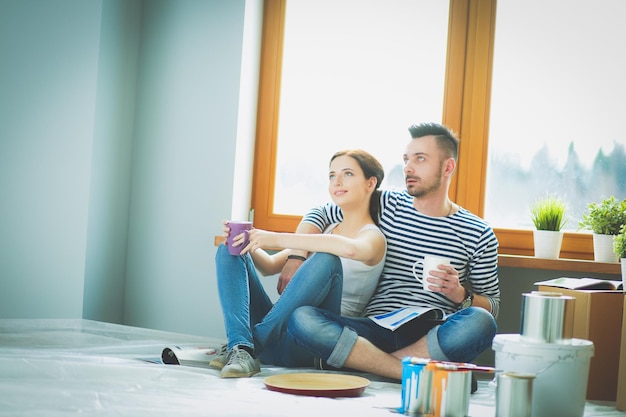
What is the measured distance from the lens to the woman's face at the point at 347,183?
2.72 m

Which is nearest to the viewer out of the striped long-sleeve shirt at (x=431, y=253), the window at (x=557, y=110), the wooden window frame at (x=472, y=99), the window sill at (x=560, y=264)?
the striped long-sleeve shirt at (x=431, y=253)

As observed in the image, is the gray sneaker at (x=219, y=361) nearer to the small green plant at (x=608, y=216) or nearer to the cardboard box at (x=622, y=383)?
the cardboard box at (x=622, y=383)

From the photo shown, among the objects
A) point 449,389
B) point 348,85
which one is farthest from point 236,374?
point 348,85

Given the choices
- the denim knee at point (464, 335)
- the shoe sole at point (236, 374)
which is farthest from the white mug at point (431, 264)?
the shoe sole at point (236, 374)

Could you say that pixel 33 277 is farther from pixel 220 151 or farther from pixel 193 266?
pixel 220 151

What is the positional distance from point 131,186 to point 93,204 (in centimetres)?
26

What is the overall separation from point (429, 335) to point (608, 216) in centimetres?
88

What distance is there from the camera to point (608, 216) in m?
2.83

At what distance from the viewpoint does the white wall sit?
3260 mm

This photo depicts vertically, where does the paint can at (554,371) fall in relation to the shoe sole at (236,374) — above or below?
above

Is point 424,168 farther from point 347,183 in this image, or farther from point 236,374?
point 236,374

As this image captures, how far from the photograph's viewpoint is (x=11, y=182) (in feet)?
10.6

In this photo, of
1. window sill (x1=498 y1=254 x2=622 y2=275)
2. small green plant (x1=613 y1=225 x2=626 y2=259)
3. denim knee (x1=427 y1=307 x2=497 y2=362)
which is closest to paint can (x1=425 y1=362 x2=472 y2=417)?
denim knee (x1=427 y1=307 x2=497 y2=362)

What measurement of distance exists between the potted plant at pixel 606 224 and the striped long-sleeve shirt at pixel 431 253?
43 cm
